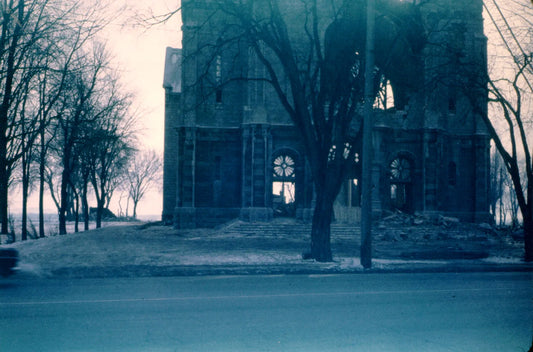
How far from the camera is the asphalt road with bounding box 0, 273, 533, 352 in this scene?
17.2 ft

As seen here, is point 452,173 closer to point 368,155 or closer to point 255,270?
point 368,155

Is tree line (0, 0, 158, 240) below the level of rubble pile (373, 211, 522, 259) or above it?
above

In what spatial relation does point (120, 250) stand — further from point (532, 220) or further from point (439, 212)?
point (439, 212)

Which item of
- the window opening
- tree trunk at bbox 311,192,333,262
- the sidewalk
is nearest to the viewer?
the sidewalk

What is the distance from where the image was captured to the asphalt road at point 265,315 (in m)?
5.23

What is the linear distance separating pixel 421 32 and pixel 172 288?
11.8 meters

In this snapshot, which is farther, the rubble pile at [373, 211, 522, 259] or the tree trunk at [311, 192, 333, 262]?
the rubble pile at [373, 211, 522, 259]

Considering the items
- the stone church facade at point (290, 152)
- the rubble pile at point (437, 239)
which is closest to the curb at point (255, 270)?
the rubble pile at point (437, 239)

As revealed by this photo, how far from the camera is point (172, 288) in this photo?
913cm

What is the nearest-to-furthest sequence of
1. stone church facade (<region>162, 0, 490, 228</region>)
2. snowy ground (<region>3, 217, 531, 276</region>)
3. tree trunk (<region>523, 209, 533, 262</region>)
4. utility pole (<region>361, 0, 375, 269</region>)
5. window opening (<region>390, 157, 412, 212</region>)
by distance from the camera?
utility pole (<region>361, 0, 375, 269</region>), snowy ground (<region>3, 217, 531, 276</region>), tree trunk (<region>523, 209, 533, 262</region>), stone church facade (<region>162, 0, 490, 228</region>), window opening (<region>390, 157, 412, 212</region>)

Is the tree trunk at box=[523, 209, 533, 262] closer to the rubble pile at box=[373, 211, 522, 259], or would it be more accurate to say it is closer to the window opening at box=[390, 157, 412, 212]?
the rubble pile at box=[373, 211, 522, 259]

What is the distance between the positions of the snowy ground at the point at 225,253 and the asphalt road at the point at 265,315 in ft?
9.24

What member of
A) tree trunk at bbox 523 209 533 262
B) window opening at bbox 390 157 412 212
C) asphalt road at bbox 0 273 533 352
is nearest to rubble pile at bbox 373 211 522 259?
tree trunk at bbox 523 209 533 262

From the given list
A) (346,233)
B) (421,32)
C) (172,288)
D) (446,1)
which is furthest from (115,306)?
(446,1)
